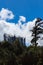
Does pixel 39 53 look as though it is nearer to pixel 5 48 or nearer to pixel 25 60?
pixel 25 60

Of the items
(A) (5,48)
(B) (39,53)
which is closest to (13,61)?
(B) (39,53)

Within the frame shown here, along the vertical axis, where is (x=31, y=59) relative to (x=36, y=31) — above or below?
below

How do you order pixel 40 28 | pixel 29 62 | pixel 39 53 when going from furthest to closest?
pixel 40 28 → pixel 39 53 → pixel 29 62

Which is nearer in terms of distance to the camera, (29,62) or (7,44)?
(29,62)

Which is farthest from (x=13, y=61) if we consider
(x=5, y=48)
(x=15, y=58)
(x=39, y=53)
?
(x=5, y=48)

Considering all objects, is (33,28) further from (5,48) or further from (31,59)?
(31,59)

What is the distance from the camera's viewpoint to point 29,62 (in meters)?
34.1

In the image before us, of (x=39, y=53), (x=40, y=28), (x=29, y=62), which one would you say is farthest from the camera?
(x=40, y=28)

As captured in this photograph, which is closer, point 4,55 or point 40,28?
point 4,55

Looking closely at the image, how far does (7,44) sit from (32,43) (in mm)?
4383

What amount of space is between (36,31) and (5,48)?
572cm

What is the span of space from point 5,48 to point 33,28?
18.3 feet

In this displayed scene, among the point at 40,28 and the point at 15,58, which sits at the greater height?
the point at 40,28

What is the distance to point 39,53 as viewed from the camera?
36562 mm
